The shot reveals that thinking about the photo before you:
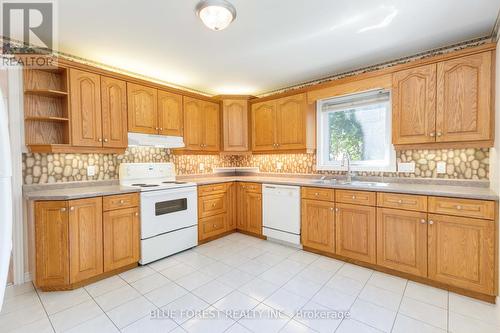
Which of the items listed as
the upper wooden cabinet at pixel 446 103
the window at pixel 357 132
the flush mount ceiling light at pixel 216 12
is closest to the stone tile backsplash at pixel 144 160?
the window at pixel 357 132

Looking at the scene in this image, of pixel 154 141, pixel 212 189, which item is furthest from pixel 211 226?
pixel 154 141

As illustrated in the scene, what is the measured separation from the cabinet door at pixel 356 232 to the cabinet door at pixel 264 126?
152cm

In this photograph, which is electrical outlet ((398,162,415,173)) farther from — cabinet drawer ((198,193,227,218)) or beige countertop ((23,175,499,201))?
cabinet drawer ((198,193,227,218))

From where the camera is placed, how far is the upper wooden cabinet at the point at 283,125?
3.44 m

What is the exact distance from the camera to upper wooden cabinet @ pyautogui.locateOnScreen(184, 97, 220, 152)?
11.7 feet

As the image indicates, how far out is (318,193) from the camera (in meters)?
2.92

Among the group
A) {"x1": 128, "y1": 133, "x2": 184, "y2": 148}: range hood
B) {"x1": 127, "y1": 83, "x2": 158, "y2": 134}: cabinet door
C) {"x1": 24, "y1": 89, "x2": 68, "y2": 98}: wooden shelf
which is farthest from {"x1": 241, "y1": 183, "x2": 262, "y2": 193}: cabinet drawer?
{"x1": 24, "y1": 89, "x2": 68, "y2": 98}: wooden shelf

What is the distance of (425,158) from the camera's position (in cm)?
266

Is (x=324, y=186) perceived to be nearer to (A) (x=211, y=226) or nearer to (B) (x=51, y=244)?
(A) (x=211, y=226)

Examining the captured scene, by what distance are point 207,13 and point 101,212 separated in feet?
6.71

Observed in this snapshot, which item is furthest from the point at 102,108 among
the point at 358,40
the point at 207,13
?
the point at 358,40

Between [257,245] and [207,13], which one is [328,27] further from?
[257,245]

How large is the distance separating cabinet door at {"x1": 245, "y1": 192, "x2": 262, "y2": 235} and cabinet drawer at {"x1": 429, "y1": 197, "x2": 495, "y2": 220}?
2056 millimetres

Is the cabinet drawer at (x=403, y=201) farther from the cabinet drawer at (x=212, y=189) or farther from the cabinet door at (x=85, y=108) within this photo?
the cabinet door at (x=85, y=108)
